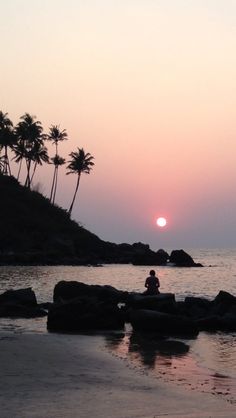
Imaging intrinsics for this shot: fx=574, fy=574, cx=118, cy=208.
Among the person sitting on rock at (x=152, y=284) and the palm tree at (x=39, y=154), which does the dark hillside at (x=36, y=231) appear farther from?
the person sitting on rock at (x=152, y=284)

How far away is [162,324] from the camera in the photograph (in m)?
22.7

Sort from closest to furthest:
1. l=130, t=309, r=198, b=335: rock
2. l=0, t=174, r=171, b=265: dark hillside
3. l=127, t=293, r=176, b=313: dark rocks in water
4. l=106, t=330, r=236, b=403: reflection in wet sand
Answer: l=106, t=330, r=236, b=403: reflection in wet sand < l=130, t=309, r=198, b=335: rock < l=127, t=293, r=176, b=313: dark rocks in water < l=0, t=174, r=171, b=265: dark hillside

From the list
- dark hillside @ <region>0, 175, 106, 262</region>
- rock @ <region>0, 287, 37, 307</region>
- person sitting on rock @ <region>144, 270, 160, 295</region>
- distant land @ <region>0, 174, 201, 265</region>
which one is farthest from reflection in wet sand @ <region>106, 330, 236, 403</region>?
dark hillside @ <region>0, 175, 106, 262</region>

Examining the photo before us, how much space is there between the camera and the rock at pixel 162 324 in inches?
893

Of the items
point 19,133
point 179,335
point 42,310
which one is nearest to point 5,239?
point 19,133

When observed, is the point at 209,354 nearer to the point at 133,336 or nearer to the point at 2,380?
the point at 133,336

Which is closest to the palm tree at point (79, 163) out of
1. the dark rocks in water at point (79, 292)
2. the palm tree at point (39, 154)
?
the palm tree at point (39, 154)

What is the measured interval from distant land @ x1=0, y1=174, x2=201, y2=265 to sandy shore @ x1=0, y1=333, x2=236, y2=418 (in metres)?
68.1

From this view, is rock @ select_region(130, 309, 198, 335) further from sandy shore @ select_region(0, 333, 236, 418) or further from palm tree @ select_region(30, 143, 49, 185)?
palm tree @ select_region(30, 143, 49, 185)

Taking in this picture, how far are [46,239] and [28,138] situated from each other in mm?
21126

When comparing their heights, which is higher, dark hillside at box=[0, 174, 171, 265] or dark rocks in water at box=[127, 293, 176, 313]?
dark hillside at box=[0, 174, 171, 265]

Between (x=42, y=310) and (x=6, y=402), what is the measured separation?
17820 millimetres

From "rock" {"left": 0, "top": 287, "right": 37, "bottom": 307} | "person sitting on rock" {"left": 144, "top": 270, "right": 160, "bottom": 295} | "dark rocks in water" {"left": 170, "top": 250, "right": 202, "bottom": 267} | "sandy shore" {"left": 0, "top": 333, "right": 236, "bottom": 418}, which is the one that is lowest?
"sandy shore" {"left": 0, "top": 333, "right": 236, "bottom": 418}

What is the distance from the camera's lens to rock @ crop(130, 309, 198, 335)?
22.7 metres
